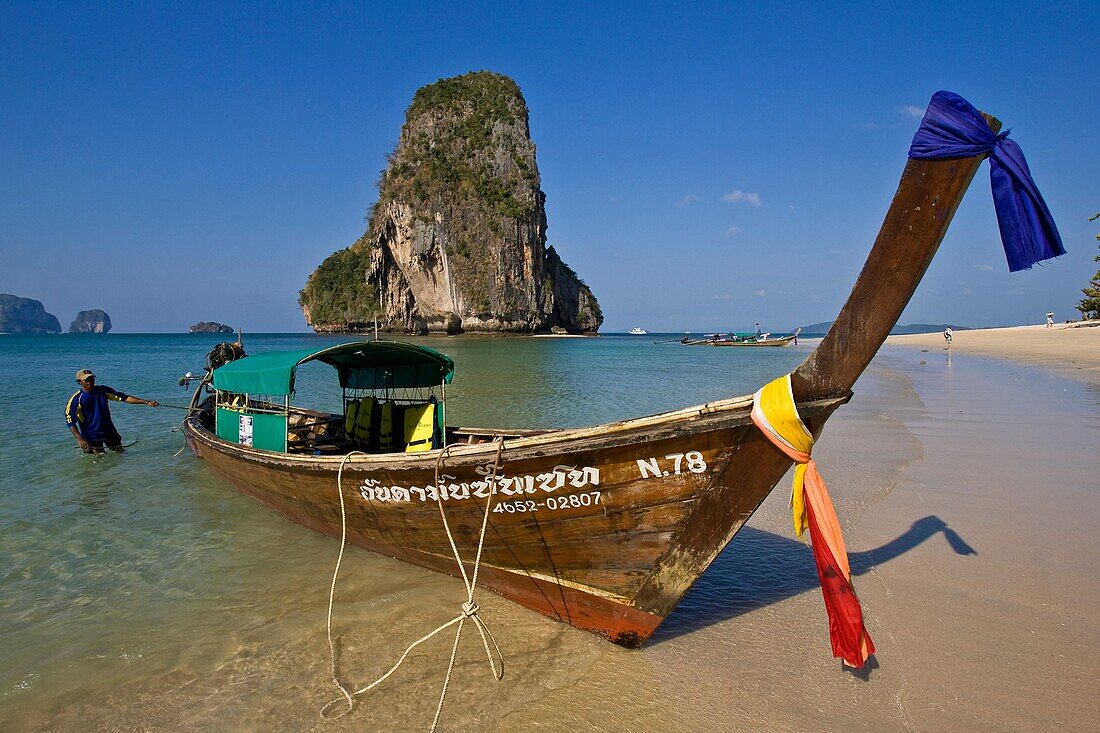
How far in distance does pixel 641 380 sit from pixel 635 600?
836 inches

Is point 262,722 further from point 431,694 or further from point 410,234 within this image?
point 410,234

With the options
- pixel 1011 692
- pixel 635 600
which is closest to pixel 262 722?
pixel 635 600

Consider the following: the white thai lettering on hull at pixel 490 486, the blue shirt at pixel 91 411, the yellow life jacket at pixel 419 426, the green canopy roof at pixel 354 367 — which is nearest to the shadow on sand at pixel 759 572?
the white thai lettering on hull at pixel 490 486

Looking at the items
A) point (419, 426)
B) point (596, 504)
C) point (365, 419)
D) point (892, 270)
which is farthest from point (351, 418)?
point (892, 270)

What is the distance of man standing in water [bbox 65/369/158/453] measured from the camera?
10.2m

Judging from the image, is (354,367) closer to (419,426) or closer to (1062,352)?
(419,426)

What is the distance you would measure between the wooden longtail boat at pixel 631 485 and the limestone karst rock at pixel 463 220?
64733mm

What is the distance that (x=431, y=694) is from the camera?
3.74 metres

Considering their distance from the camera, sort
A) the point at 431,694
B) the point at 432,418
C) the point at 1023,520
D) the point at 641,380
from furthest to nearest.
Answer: the point at 641,380, the point at 432,418, the point at 1023,520, the point at 431,694

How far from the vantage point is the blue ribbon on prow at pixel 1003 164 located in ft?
8.64

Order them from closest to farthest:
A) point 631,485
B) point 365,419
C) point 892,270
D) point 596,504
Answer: point 892,270
point 631,485
point 596,504
point 365,419

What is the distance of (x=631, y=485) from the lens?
3670 millimetres

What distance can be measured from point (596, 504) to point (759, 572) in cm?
230

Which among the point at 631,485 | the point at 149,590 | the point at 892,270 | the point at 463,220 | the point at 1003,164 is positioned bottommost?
the point at 149,590
